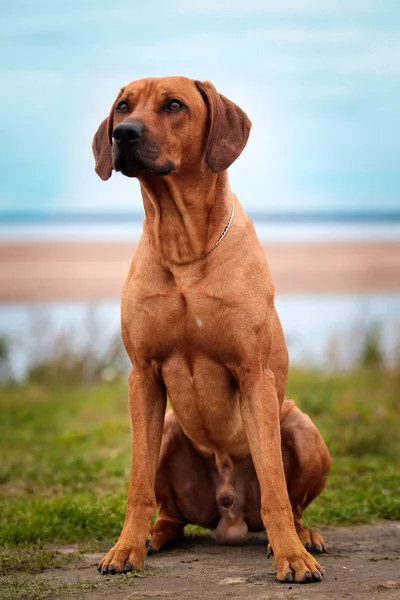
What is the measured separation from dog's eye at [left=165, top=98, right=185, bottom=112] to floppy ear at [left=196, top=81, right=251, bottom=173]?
6.3 inches

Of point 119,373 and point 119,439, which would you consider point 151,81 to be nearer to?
point 119,439

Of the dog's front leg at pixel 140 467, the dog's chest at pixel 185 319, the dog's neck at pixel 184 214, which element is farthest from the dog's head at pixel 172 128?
the dog's front leg at pixel 140 467

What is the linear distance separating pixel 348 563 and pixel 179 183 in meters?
1.80

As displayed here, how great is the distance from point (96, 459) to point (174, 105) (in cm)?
345

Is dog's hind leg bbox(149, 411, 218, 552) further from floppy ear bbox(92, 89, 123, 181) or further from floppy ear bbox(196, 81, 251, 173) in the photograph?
floppy ear bbox(196, 81, 251, 173)

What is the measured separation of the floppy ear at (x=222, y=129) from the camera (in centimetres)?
438

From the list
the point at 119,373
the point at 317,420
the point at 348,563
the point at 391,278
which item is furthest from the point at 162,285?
the point at 391,278

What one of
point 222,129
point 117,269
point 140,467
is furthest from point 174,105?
point 117,269

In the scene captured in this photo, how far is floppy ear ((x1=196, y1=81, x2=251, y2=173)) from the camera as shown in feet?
14.4

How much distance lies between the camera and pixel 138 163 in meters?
4.20

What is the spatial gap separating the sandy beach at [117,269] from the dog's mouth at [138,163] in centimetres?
1159

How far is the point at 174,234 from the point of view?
14.7ft

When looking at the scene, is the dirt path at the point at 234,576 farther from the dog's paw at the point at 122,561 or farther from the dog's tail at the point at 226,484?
the dog's tail at the point at 226,484

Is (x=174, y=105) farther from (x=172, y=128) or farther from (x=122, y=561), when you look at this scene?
(x=122, y=561)
